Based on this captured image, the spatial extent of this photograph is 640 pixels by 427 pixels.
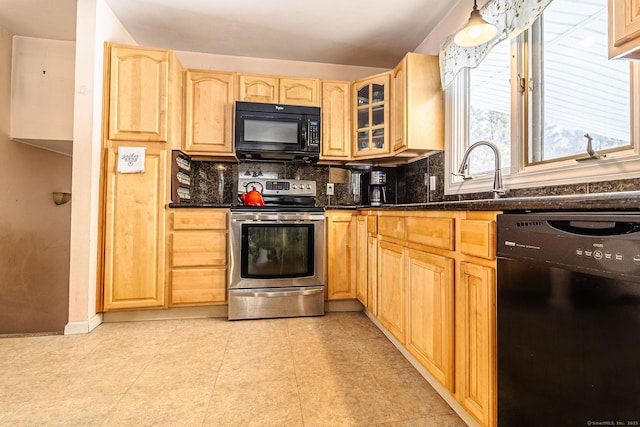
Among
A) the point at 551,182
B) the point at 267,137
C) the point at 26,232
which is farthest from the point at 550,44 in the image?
the point at 26,232

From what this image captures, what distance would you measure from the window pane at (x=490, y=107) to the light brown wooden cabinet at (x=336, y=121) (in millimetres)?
1127

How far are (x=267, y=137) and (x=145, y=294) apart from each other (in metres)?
1.64

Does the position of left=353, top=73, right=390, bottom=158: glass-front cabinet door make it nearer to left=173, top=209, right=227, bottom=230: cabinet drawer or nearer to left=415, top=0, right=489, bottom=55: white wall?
left=415, top=0, right=489, bottom=55: white wall

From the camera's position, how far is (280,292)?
7.97ft

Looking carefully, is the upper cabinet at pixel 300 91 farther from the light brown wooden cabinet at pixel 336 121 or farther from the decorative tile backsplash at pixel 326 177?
the decorative tile backsplash at pixel 326 177

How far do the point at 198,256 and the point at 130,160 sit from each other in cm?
91

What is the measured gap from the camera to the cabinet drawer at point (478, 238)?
0.98 metres

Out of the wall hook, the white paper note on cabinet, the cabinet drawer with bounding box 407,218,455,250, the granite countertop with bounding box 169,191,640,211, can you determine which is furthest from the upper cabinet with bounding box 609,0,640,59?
the wall hook

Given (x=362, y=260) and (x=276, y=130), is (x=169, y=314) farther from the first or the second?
(x=276, y=130)

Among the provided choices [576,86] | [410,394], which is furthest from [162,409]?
[576,86]

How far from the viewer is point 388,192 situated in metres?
3.18

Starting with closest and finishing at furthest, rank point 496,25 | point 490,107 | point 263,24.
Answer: point 496,25 → point 490,107 → point 263,24

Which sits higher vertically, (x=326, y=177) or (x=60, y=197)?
(x=326, y=177)

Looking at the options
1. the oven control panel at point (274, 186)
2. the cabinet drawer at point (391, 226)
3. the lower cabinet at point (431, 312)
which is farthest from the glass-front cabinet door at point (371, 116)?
the lower cabinet at point (431, 312)
